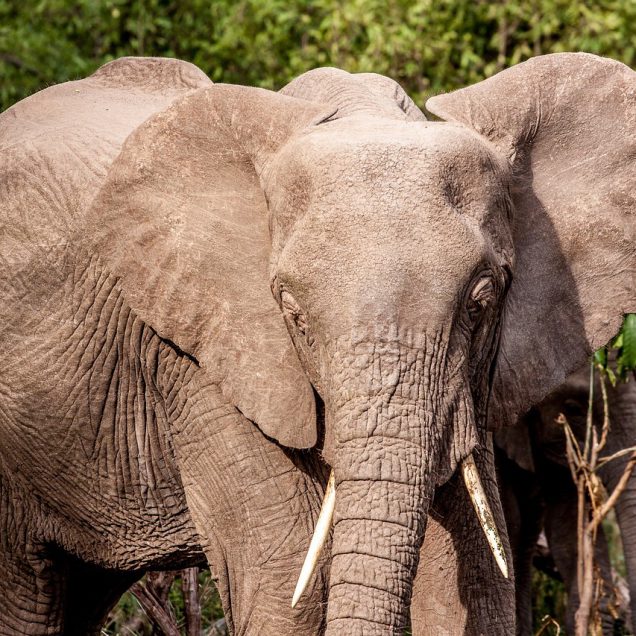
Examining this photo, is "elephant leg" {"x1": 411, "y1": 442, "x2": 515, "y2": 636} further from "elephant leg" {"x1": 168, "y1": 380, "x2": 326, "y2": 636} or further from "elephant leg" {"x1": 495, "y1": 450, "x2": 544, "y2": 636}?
"elephant leg" {"x1": 495, "y1": 450, "x2": 544, "y2": 636}

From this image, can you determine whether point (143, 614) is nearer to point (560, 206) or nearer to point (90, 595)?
point (90, 595)

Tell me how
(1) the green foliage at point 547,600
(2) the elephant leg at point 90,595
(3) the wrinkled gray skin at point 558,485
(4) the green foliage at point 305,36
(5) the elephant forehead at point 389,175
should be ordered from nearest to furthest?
(5) the elephant forehead at point 389,175 → (2) the elephant leg at point 90,595 → (3) the wrinkled gray skin at point 558,485 → (1) the green foliage at point 547,600 → (4) the green foliage at point 305,36

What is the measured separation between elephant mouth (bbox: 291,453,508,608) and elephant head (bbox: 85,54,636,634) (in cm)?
5

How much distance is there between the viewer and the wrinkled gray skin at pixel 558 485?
691 cm

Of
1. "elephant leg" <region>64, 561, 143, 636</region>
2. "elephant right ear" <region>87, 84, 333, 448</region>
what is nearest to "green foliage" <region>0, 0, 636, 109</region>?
"elephant leg" <region>64, 561, 143, 636</region>

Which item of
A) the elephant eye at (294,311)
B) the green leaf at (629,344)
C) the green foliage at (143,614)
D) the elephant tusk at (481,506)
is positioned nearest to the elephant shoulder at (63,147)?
the elephant eye at (294,311)

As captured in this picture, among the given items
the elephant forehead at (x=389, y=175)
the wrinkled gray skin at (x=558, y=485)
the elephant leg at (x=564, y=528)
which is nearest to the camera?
the elephant forehead at (x=389, y=175)

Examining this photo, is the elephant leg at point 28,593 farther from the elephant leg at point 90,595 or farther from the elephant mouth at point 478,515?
the elephant mouth at point 478,515

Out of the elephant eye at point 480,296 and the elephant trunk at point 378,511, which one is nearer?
the elephant trunk at point 378,511

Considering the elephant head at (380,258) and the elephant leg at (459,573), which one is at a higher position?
the elephant head at (380,258)

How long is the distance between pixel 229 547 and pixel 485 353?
842 mm


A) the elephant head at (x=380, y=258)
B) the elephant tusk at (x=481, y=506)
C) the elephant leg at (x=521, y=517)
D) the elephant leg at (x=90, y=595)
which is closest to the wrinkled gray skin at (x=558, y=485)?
the elephant leg at (x=521, y=517)

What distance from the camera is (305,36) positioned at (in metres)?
9.81

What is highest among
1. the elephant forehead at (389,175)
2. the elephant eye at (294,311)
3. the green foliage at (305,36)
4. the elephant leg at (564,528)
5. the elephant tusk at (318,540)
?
the green foliage at (305,36)
